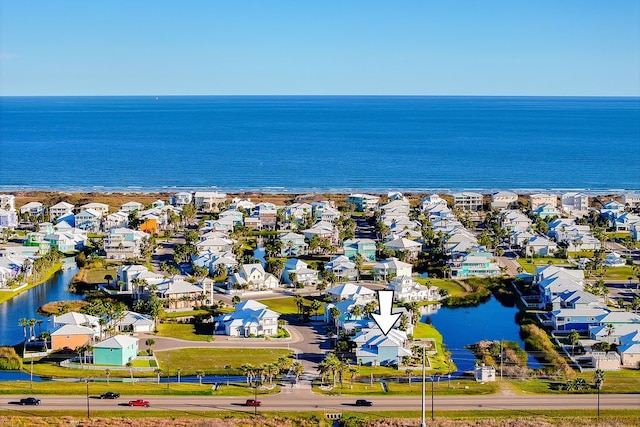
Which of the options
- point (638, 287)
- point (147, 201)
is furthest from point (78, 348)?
point (147, 201)

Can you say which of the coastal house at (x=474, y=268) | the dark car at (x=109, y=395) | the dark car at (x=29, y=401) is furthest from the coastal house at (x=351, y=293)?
the dark car at (x=29, y=401)

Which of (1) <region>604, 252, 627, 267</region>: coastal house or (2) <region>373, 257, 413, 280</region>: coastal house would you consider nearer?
(2) <region>373, 257, 413, 280</region>: coastal house

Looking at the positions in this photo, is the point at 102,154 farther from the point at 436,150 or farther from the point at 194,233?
the point at 194,233

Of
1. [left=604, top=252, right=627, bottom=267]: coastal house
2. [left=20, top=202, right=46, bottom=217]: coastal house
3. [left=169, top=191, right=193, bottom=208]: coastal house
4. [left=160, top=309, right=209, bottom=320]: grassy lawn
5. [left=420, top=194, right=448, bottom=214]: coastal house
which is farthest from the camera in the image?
[left=169, top=191, right=193, bottom=208]: coastal house

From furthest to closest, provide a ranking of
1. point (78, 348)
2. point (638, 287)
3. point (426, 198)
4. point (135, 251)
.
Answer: point (426, 198) < point (135, 251) < point (638, 287) < point (78, 348)

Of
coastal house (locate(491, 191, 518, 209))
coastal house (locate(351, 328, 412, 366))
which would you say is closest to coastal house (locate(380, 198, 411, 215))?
coastal house (locate(491, 191, 518, 209))

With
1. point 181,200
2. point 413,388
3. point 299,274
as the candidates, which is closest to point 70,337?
point 413,388

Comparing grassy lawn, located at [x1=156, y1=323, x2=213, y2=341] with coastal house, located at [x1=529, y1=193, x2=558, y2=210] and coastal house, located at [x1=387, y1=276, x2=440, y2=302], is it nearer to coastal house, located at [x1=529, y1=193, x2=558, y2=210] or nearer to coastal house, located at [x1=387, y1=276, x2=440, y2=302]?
coastal house, located at [x1=387, y1=276, x2=440, y2=302]
